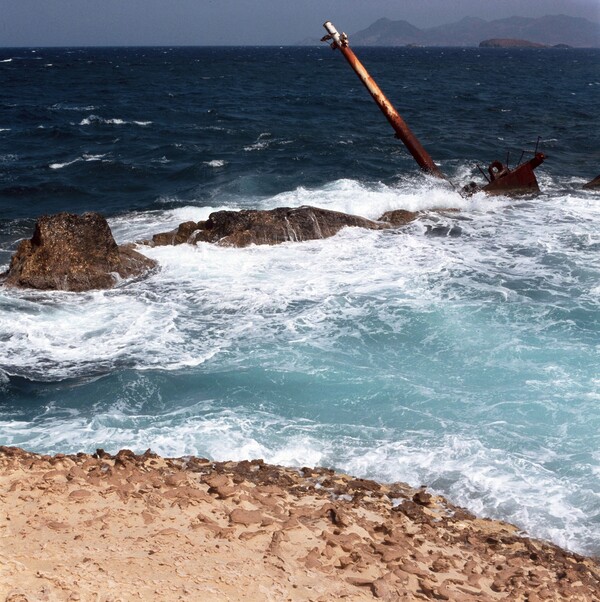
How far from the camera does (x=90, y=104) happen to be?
162 feet

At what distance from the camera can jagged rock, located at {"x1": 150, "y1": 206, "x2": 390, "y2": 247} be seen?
17719mm

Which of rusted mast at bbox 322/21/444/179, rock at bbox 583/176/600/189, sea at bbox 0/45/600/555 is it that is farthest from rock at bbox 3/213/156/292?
rock at bbox 583/176/600/189

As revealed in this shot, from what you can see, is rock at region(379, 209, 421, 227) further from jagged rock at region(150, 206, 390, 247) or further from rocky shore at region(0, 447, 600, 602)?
rocky shore at region(0, 447, 600, 602)

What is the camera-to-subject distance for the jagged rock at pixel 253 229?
17719 millimetres

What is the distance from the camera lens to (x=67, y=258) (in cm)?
1543

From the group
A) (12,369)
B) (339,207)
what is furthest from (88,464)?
(339,207)

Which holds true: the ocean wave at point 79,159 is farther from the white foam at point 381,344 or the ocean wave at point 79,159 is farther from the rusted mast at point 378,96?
the rusted mast at point 378,96

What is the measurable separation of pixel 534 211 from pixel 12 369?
14.6 metres

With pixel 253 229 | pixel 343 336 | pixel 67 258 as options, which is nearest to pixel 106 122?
pixel 253 229

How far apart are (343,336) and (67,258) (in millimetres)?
5948

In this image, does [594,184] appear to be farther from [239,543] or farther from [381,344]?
[239,543]

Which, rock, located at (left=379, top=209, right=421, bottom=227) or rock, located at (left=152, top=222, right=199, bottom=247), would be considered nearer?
rock, located at (left=152, top=222, right=199, bottom=247)

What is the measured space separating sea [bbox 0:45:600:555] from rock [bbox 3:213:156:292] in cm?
35

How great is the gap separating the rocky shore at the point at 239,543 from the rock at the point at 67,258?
7.21 meters
